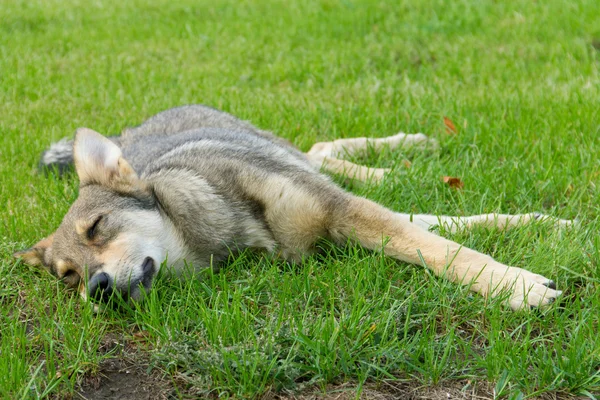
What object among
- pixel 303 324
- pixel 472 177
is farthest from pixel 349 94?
pixel 303 324

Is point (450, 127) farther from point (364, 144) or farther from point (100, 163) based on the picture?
point (100, 163)

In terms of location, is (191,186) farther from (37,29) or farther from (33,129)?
(37,29)

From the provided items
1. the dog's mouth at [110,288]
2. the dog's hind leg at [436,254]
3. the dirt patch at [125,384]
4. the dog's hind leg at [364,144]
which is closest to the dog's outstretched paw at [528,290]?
the dog's hind leg at [436,254]

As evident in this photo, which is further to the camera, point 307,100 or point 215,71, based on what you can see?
point 215,71

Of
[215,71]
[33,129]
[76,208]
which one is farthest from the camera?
[215,71]

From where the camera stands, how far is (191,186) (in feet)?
12.8

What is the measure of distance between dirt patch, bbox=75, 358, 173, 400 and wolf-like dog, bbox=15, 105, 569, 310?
16.3 inches

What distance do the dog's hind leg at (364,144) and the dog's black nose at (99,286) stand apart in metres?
2.39

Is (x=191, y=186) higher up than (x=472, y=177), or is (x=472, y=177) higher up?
(x=191, y=186)

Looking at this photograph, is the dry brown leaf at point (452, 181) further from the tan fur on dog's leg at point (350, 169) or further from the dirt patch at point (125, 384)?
the dirt patch at point (125, 384)

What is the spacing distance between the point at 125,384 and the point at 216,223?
1115 millimetres

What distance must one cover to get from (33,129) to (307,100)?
2.58 meters

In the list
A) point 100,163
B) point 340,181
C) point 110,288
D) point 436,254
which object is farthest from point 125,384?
point 340,181

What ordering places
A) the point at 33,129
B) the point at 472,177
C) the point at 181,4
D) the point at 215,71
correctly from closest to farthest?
the point at 472,177
the point at 33,129
the point at 215,71
the point at 181,4
